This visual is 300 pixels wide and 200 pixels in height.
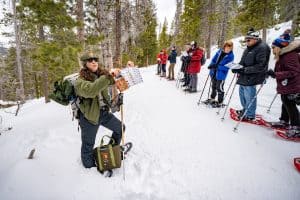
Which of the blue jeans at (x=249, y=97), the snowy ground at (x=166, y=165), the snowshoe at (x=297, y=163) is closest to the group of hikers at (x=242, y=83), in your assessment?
the blue jeans at (x=249, y=97)

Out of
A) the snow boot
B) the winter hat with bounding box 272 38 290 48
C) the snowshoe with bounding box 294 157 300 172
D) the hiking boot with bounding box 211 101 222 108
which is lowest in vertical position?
the snowshoe with bounding box 294 157 300 172

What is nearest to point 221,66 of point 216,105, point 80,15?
point 216,105

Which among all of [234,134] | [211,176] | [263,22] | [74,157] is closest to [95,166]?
[74,157]

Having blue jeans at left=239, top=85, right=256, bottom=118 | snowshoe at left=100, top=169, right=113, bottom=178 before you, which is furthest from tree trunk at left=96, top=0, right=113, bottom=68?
blue jeans at left=239, top=85, right=256, bottom=118

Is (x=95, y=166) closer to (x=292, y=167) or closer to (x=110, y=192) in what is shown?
(x=110, y=192)

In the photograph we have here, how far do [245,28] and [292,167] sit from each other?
12.7 metres

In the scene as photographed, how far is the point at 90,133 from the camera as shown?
9.95 feet

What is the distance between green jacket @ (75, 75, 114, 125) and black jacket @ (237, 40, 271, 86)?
3.47 meters

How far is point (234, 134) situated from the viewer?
4215 mm

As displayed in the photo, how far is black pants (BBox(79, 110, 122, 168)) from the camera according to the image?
301 centimetres

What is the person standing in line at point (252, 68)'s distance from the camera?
4223 mm

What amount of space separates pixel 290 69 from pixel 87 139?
162 inches

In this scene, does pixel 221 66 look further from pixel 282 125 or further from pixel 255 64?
pixel 282 125

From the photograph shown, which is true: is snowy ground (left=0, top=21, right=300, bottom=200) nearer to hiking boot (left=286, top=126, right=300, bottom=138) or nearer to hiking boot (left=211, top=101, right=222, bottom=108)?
hiking boot (left=286, top=126, right=300, bottom=138)
